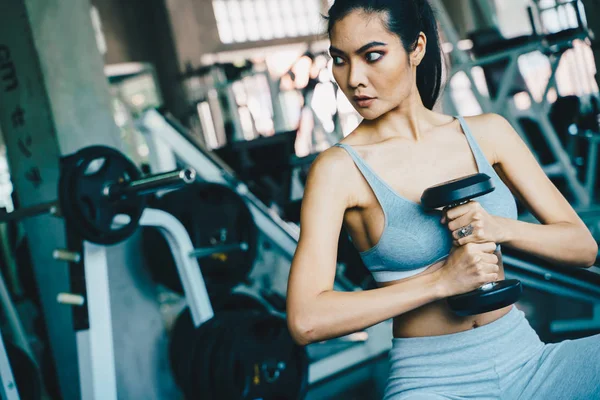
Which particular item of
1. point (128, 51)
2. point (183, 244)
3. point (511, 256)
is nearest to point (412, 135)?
point (511, 256)

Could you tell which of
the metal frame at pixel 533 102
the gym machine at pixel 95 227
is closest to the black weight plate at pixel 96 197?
the gym machine at pixel 95 227

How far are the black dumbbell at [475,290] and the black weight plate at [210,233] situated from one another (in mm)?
1592

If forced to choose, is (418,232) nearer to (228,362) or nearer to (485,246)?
(485,246)

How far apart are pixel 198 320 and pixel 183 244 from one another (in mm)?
253

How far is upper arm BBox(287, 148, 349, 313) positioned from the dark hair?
206mm

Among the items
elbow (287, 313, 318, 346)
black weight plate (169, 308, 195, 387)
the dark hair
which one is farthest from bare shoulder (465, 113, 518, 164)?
black weight plate (169, 308, 195, 387)

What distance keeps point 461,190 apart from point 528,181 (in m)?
0.28

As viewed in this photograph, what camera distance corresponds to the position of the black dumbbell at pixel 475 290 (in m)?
0.78

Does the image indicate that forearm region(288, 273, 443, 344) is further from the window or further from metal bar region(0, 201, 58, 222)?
the window

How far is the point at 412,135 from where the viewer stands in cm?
102

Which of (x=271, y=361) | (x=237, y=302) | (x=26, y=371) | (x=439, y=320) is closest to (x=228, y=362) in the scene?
(x=271, y=361)

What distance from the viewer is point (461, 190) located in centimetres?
78

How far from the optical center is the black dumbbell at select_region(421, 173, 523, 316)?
777 mm

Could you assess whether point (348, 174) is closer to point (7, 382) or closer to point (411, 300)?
point (411, 300)
